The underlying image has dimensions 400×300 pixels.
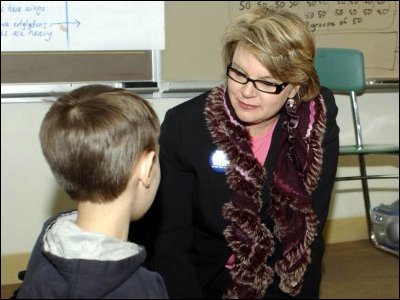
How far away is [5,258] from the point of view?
2.71 meters

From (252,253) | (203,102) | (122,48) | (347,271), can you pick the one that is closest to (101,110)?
(203,102)

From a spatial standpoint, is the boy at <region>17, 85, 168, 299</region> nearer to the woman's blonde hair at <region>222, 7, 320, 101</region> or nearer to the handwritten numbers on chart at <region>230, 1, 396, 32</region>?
the woman's blonde hair at <region>222, 7, 320, 101</region>

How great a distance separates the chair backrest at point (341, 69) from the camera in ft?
9.37

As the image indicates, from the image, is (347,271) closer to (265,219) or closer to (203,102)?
(265,219)

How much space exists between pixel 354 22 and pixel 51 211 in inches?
75.6

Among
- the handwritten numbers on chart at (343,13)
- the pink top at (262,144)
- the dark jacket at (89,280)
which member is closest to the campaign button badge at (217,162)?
the pink top at (262,144)

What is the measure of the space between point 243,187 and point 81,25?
138 cm

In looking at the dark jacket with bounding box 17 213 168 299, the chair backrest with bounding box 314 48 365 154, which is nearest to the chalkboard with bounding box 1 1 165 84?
the chair backrest with bounding box 314 48 365 154

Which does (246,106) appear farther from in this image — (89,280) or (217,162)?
(89,280)

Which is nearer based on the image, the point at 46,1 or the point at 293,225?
the point at 293,225

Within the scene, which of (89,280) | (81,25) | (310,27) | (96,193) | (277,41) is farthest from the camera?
(310,27)

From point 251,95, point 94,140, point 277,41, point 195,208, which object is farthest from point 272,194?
point 94,140

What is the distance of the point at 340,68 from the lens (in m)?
2.88

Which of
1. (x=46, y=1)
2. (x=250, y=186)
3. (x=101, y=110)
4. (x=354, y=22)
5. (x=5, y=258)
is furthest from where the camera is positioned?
(x=354, y=22)
